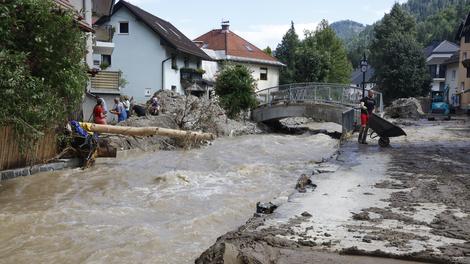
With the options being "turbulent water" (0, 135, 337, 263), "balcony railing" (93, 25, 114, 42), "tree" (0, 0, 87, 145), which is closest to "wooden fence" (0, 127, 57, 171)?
"turbulent water" (0, 135, 337, 263)

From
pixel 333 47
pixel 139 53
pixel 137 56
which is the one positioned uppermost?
pixel 333 47

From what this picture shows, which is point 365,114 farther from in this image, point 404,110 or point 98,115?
point 404,110

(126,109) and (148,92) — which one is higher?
(148,92)

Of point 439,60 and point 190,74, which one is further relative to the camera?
point 439,60

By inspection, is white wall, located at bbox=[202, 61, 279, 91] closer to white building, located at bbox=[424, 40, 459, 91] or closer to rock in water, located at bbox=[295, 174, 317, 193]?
white building, located at bbox=[424, 40, 459, 91]

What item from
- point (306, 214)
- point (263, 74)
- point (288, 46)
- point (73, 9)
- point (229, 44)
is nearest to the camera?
point (306, 214)

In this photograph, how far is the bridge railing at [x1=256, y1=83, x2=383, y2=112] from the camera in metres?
Answer: 30.0

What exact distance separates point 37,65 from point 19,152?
87.2 inches

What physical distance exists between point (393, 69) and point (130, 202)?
49292mm

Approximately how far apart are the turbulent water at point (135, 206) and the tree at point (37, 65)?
1.84 m

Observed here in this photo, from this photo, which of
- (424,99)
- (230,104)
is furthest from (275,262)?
(424,99)

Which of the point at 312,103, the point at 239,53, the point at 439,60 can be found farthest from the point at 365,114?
the point at 439,60

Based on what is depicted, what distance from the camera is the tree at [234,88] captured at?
33062 millimetres

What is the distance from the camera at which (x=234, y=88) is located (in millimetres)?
33281
